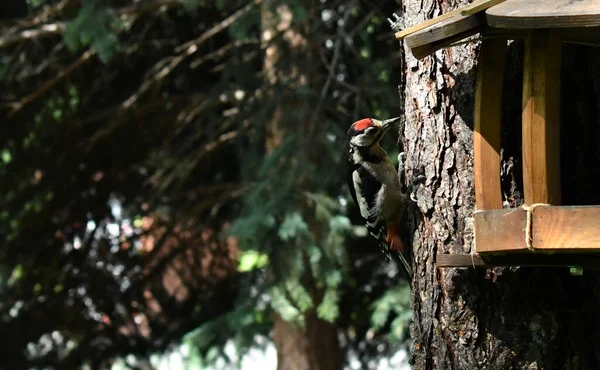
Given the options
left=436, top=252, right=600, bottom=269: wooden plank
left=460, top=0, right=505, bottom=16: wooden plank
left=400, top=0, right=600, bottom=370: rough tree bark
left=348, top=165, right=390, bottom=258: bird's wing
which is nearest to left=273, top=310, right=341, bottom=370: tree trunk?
left=348, top=165, right=390, bottom=258: bird's wing

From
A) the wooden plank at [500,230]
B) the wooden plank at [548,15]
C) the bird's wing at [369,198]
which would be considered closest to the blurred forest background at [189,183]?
the bird's wing at [369,198]

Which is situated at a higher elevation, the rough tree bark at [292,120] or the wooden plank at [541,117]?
the wooden plank at [541,117]

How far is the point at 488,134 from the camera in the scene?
2.56 m

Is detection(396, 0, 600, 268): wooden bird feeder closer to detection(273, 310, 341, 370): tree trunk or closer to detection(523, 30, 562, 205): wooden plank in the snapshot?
detection(523, 30, 562, 205): wooden plank

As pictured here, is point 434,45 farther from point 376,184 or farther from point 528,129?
point 376,184

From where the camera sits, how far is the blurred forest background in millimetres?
5602

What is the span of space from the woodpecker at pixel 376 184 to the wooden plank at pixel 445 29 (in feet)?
4.60

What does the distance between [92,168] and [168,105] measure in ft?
2.67

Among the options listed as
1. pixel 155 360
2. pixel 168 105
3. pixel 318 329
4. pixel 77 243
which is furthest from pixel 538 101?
pixel 155 360

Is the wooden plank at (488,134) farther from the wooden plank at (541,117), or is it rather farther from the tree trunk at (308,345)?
the tree trunk at (308,345)

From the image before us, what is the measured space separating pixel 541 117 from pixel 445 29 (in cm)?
35

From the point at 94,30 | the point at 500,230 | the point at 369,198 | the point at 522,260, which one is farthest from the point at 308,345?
the point at 500,230

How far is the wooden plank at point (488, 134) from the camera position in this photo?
2.55 m

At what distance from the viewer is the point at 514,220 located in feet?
7.85
